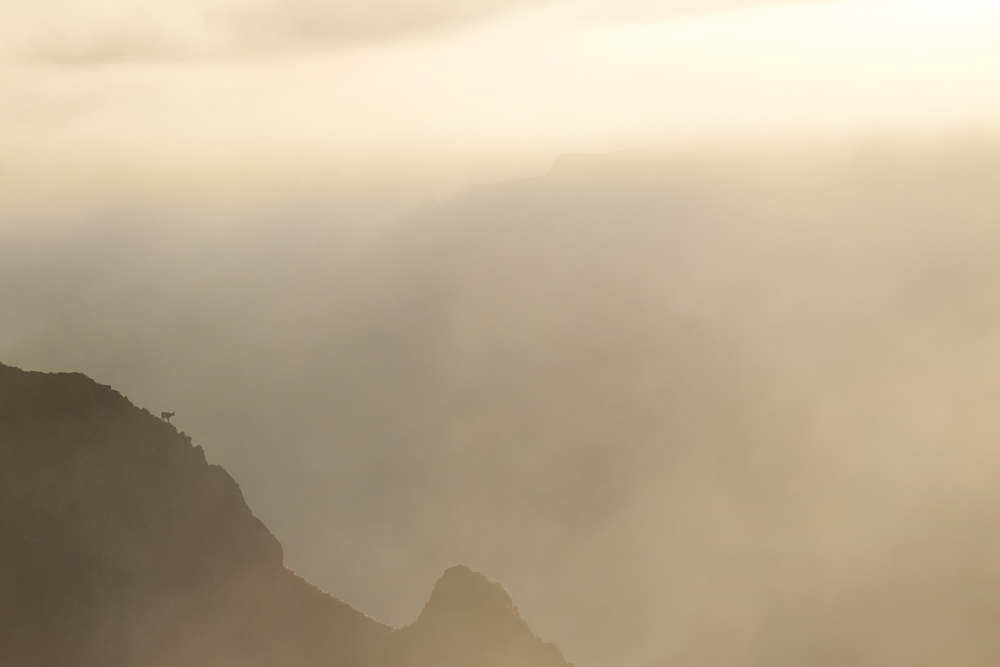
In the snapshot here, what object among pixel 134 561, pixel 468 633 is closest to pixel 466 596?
pixel 468 633

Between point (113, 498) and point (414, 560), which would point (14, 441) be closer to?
point (113, 498)

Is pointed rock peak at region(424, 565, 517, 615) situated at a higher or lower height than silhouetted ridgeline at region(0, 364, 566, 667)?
higher

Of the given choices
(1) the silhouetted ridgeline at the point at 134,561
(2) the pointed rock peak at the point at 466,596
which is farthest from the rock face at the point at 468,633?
(1) the silhouetted ridgeline at the point at 134,561

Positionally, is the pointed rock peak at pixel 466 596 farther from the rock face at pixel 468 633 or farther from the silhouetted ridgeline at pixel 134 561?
the silhouetted ridgeline at pixel 134 561

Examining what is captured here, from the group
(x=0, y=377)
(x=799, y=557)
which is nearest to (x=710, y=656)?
(x=799, y=557)

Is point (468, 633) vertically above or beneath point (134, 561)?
above

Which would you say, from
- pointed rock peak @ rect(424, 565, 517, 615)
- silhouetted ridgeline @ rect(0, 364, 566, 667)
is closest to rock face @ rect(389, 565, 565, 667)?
pointed rock peak @ rect(424, 565, 517, 615)

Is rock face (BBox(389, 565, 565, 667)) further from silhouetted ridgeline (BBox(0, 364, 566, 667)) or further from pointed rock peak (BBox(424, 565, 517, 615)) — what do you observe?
silhouetted ridgeline (BBox(0, 364, 566, 667))

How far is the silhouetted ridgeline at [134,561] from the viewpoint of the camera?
99.8 feet

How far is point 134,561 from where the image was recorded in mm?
32688

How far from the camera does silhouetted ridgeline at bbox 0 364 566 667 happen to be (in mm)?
30422

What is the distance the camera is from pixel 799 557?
190750mm

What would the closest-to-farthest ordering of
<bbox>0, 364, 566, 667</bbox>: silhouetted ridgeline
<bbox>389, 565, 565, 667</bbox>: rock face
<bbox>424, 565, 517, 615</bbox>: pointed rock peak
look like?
<bbox>0, 364, 566, 667</bbox>: silhouetted ridgeline → <bbox>389, 565, 565, 667</bbox>: rock face → <bbox>424, 565, 517, 615</bbox>: pointed rock peak

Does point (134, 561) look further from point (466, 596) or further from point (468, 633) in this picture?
point (468, 633)
